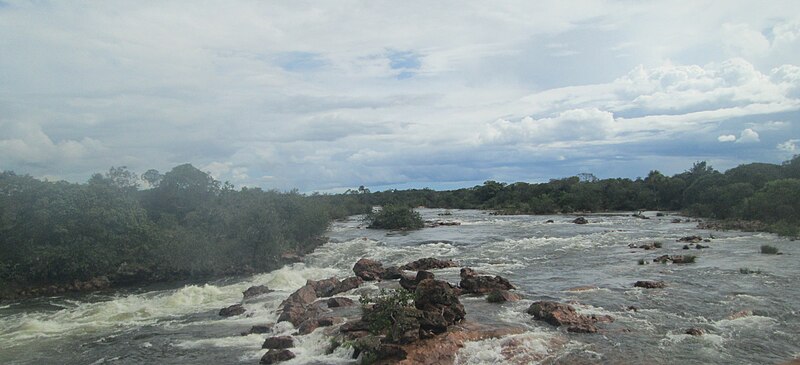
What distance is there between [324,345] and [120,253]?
22.5 m

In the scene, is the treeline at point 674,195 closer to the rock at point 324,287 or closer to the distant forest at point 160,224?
the distant forest at point 160,224

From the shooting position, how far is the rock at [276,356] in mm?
15031

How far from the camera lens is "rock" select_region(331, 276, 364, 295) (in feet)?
83.1

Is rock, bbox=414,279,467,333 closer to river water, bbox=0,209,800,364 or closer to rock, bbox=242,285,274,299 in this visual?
river water, bbox=0,209,800,364

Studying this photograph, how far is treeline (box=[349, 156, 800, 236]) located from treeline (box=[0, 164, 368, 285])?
4004cm

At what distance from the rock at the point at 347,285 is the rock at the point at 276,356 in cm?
967

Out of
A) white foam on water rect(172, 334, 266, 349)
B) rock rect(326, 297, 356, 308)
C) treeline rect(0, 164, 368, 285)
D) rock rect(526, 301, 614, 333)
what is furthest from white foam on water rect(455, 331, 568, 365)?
treeline rect(0, 164, 368, 285)

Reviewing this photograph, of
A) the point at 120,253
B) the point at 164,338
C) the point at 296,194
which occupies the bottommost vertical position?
the point at 164,338

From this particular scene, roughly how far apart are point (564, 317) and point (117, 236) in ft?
90.8

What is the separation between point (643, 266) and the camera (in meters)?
28.5

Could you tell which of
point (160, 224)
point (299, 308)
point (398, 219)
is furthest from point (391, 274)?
point (398, 219)

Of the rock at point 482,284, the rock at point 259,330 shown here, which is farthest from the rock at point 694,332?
the rock at point 259,330

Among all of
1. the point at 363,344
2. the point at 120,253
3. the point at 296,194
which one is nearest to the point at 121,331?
the point at 363,344

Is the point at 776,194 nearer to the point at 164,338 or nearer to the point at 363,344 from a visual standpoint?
the point at 363,344
